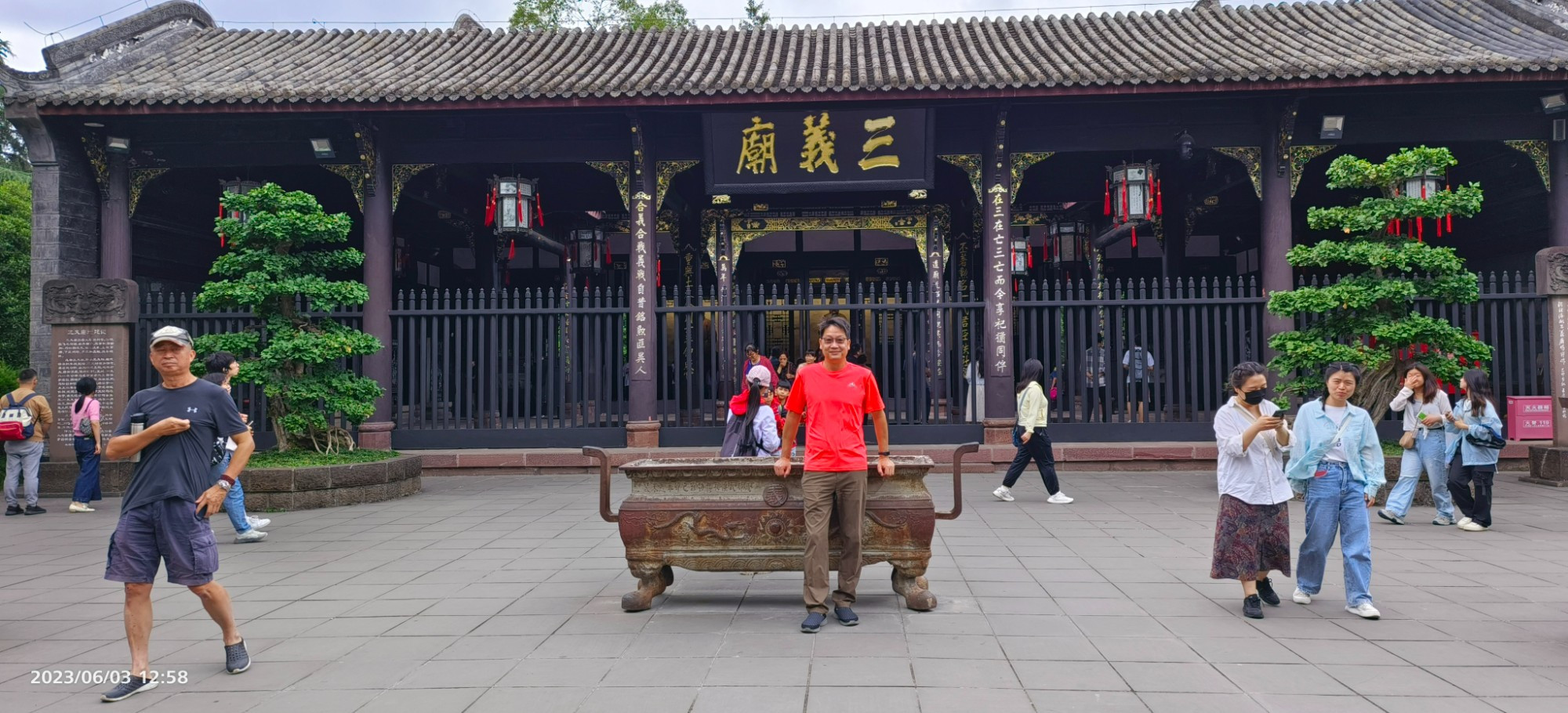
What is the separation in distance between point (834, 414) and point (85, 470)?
834 centimetres

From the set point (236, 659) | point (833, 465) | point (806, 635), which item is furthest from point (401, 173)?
point (806, 635)

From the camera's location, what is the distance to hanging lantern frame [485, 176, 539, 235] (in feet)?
38.2

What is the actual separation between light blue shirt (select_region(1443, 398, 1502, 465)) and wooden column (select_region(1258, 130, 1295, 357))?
137 inches

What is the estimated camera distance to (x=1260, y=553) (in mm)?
4648

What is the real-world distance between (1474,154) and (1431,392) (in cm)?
746

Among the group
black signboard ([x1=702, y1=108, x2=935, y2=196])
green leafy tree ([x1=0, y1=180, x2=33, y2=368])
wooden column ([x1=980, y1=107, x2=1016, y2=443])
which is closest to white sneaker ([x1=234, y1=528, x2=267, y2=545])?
black signboard ([x1=702, y1=108, x2=935, y2=196])

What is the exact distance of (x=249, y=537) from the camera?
717 cm

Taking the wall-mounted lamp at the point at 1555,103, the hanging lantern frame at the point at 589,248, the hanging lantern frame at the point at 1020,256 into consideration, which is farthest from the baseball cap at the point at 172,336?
the wall-mounted lamp at the point at 1555,103

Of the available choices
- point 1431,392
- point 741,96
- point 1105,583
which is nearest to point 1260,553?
point 1105,583

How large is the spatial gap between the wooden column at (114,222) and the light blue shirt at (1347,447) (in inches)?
495

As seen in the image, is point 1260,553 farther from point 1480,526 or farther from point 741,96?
point 741,96

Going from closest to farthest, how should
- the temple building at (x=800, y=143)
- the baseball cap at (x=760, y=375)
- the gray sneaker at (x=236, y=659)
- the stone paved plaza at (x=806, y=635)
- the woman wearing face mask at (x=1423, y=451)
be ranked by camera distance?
the stone paved plaza at (x=806, y=635) → the gray sneaker at (x=236, y=659) → the baseball cap at (x=760, y=375) → the woman wearing face mask at (x=1423, y=451) → the temple building at (x=800, y=143)

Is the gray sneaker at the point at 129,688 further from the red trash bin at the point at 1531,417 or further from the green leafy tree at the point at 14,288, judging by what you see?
the green leafy tree at the point at 14,288

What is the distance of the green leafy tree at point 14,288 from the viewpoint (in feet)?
54.0
